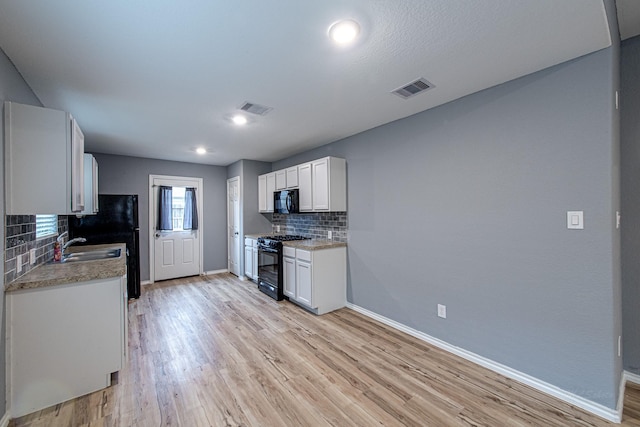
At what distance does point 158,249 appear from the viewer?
5391mm

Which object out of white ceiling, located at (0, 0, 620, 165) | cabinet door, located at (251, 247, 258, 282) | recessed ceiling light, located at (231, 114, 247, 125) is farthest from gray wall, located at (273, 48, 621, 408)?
cabinet door, located at (251, 247, 258, 282)

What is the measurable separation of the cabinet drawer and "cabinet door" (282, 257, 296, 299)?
147mm

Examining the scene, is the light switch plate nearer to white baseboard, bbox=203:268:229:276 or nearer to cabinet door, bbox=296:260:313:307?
cabinet door, bbox=296:260:313:307

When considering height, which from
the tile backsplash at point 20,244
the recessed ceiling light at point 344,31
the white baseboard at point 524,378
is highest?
the recessed ceiling light at point 344,31

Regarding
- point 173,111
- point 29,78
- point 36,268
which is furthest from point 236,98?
point 36,268

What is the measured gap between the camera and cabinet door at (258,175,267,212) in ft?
17.4

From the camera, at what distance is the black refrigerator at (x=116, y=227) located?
13.3ft

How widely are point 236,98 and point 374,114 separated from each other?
1.47 m

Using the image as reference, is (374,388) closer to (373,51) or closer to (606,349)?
(606,349)

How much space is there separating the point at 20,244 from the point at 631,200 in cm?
475

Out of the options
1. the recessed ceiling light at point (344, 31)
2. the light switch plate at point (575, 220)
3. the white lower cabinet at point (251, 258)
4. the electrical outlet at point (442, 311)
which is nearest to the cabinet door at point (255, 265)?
the white lower cabinet at point (251, 258)

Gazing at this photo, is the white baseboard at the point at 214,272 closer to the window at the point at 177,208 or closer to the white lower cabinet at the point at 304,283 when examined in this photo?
the window at the point at 177,208

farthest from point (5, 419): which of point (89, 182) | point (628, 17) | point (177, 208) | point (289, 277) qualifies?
point (628, 17)

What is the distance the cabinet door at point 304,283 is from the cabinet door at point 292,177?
4.31ft
